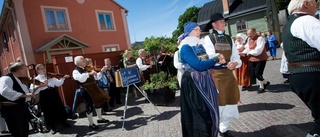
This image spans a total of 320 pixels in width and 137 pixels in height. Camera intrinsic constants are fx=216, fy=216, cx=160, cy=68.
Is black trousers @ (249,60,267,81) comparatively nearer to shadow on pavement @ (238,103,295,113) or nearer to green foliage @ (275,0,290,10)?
shadow on pavement @ (238,103,295,113)

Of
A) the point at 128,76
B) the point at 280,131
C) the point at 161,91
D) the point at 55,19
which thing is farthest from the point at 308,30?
the point at 55,19

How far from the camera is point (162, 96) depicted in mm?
6316

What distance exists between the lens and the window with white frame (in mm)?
14003

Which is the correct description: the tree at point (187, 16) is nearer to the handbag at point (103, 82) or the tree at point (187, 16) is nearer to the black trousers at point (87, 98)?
the handbag at point (103, 82)

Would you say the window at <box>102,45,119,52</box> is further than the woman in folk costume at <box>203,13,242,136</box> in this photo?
Yes

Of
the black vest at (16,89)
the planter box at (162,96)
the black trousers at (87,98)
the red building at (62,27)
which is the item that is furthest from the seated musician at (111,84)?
the red building at (62,27)

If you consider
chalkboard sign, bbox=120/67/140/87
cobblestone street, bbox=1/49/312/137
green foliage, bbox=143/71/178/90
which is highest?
chalkboard sign, bbox=120/67/140/87

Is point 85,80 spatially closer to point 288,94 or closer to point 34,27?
point 288,94

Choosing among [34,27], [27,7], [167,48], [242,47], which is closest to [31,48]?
[34,27]

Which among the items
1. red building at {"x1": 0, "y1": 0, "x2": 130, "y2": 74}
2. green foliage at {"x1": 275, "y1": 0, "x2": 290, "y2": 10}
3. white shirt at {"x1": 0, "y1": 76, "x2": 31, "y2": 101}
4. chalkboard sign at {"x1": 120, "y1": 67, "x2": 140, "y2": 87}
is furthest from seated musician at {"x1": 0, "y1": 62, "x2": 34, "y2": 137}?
green foliage at {"x1": 275, "y1": 0, "x2": 290, "y2": 10}

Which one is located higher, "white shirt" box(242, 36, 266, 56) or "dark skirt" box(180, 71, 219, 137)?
"white shirt" box(242, 36, 266, 56)

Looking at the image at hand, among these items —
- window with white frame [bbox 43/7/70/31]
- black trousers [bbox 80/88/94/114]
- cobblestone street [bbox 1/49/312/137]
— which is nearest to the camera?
cobblestone street [bbox 1/49/312/137]

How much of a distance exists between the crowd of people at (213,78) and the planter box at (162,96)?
153 centimetres

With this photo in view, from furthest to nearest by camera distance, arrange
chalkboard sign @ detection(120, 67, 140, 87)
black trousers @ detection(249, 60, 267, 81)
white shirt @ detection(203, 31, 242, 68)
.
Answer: black trousers @ detection(249, 60, 267, 81) < chalkboard sign @ detection(120, 67, 140, 87) < white shirt @ detection(203, 31, 242, 68)
